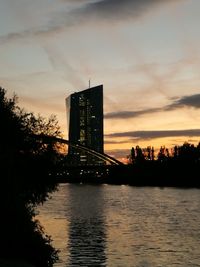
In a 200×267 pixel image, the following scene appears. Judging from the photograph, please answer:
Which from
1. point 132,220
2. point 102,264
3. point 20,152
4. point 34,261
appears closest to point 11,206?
point 34,261

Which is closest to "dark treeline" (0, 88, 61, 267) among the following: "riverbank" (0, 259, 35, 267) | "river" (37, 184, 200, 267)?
"riverbank" (0, 259, 35, 267)

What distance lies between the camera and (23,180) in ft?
101

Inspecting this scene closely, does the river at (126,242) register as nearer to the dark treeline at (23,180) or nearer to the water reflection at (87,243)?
the water reflection at (87,243)

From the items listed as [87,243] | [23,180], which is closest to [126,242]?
[87,243]

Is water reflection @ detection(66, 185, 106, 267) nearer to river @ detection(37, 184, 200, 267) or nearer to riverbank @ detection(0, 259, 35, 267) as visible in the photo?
river @ detection(37, 184, 200, 267)

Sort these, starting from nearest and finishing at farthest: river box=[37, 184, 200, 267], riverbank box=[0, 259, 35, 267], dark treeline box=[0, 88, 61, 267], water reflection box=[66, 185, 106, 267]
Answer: riverbank box=[0, 259, 35, 267], dark treeline box=[0, 88, 61, 267], water reflection box=[66, 185, 106, 267], river box=[37, 184, 200, 267]

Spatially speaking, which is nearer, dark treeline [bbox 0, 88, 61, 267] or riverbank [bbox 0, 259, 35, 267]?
riverbank [bbox 0, 259, 35, 267]

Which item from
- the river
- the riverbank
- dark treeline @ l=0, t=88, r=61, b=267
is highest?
dark treeline @ l=0, t=88, r=61, b=267

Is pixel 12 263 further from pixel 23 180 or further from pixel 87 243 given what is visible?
pixel 87 243

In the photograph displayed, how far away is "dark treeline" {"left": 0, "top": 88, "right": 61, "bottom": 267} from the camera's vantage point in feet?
87.5

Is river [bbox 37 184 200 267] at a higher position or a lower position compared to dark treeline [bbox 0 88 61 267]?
lower

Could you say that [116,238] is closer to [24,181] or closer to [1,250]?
[24,181]

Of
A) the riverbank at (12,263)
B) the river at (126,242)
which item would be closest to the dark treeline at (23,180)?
the riverbank at (12,263)

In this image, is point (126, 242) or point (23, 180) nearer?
point (23, 180)
